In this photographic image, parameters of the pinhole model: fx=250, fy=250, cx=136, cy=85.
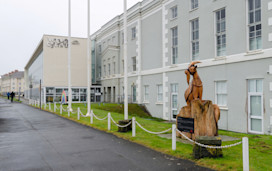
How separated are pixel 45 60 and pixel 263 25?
35543mm

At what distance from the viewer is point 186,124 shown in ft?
31.6

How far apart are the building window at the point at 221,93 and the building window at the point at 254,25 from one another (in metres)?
3.12

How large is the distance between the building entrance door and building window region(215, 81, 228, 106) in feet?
6.53

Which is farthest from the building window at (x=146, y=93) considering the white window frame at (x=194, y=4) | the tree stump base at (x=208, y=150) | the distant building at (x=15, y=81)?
the distant building at (x=15, y=81)

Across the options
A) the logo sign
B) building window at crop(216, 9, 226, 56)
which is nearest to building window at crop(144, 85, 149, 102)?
building window at crop(216, 9, 226, 56)

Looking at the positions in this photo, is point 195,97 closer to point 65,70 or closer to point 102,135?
point 102,135

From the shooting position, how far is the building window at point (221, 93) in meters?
16.8

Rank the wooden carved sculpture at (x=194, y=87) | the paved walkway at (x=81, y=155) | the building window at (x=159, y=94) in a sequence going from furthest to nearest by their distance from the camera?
the building window at (x=159, y=94), the wooden carved sculpture at (x=194, y=87), the paved walkway at (x=81, y=155)

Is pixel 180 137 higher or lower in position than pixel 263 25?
lower

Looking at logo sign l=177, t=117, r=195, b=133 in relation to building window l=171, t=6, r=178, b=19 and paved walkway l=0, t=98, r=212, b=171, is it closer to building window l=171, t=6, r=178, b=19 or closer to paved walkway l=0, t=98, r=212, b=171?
paved walkway l=0, t=98, r=212, b=171

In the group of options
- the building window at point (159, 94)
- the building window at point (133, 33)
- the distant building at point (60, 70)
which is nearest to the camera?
the building window at point (159, 94)

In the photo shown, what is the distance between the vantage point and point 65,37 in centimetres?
4362

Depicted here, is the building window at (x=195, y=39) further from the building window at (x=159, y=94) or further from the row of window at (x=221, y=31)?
the building window at (x=159, y=94)

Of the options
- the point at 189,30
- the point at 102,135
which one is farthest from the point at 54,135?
the point at 189,30
